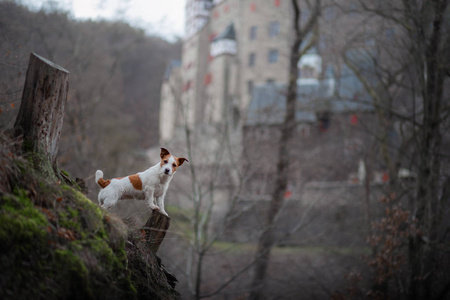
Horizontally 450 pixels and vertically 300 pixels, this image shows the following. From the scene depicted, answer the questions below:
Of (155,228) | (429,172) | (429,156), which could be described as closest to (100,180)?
(155,228)

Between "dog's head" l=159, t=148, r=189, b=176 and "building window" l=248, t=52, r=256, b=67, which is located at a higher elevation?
"building window" l=248, t=52, r=256, b=67

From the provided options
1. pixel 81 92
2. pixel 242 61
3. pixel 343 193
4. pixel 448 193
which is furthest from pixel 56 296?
pixel 242 61

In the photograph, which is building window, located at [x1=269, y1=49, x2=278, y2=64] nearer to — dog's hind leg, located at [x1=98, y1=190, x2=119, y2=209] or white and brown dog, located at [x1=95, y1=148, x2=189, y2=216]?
white and brown dog, located at [x1=95, y1=148, x2=189, y2=216]

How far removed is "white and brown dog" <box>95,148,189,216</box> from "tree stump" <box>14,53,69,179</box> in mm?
581

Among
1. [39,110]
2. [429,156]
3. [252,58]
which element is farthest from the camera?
[252,58]

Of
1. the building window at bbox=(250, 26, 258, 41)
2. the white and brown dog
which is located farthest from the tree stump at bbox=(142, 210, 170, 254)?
the building window at bbox=(250, 26, 258, 41)

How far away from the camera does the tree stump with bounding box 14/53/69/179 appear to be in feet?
16.4

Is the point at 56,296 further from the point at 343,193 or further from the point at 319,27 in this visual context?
the point at 343,193

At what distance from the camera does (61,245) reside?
4402 millimetres

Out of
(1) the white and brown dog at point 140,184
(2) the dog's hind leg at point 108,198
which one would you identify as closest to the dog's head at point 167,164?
(1) the white and brown dog at point 140,184

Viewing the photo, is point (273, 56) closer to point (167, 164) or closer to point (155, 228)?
point (155, 228)

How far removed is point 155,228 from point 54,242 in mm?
1446

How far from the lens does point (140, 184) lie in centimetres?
520

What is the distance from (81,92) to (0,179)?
17.3 meters
